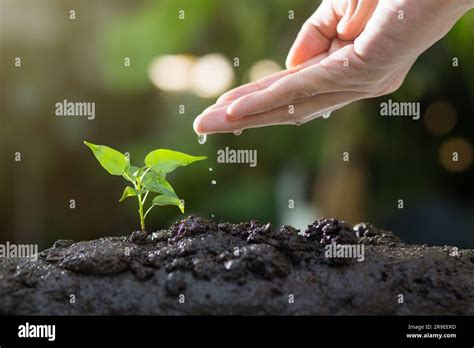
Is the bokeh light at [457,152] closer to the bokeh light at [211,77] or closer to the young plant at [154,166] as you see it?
the bokeh light at [211,77]

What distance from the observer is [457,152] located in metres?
2.06

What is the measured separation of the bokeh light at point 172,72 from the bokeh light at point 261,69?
0.22 metres

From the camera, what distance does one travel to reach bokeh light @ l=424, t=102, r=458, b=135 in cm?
206

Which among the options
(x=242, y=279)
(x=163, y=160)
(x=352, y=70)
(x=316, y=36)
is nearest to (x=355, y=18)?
(x=316, y=36)

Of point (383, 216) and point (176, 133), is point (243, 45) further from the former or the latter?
point (383, 216)

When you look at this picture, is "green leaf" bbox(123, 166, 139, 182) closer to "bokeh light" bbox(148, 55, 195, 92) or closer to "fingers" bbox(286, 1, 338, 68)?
"fingers" bbox(286, 1, 338, 68)

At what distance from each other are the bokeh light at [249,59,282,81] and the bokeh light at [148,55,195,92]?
22 centimetres

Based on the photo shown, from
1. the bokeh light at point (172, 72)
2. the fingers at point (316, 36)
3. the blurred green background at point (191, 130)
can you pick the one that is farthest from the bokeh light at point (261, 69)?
the fingers at point (316, 36)

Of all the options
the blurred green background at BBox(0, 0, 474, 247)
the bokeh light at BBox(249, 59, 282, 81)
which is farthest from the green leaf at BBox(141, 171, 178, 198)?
the bokeh light at BBox(249, 59, 282, 81)

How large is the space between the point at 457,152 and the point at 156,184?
1.45 m

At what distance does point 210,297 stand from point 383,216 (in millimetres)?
1416

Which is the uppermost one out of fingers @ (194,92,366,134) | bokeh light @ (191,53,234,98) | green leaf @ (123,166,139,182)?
bokeh light @ (191,53,234,98)

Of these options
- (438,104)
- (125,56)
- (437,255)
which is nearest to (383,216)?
(438,104)

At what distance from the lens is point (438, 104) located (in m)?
2.06
